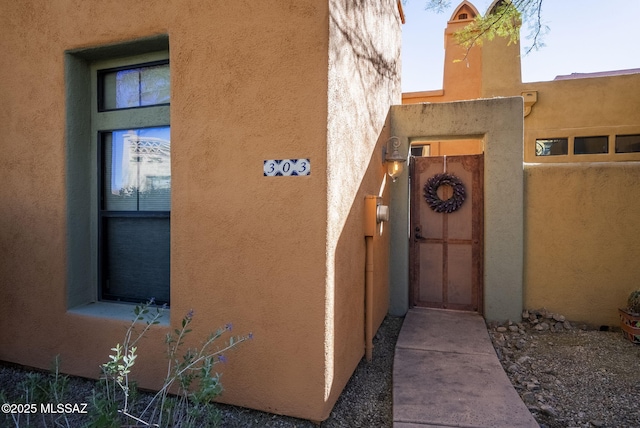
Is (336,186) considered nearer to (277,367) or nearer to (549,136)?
(277,367)

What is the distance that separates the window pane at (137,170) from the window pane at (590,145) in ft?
29.5

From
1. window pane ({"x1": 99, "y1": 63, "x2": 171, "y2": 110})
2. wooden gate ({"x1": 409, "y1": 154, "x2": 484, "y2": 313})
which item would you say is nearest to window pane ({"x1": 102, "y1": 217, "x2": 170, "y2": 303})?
window pane ({"x1": 99, "y1": 63, "x2": 171, "y2": 110})

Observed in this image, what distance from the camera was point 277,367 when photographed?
8.89 feet

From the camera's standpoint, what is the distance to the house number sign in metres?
2.63

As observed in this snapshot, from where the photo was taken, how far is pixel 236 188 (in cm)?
280

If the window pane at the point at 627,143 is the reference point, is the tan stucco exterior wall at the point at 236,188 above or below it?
below

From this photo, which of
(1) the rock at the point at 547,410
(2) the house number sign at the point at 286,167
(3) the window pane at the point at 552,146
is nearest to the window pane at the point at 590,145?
(3) the window pane at the point at 552,146

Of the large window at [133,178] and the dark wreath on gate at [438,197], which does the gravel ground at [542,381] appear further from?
the dark wreath on gate at [438,197]

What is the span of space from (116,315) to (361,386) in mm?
2355

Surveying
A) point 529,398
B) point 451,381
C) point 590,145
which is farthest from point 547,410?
point 590,145

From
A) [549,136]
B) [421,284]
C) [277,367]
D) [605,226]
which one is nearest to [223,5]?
[277,367]

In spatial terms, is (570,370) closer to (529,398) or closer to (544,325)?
(529,398)

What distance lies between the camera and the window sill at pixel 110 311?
322cm

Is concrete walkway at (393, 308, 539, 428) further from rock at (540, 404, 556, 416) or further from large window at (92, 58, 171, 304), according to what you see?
large window at (92, 58, 171, 304)
